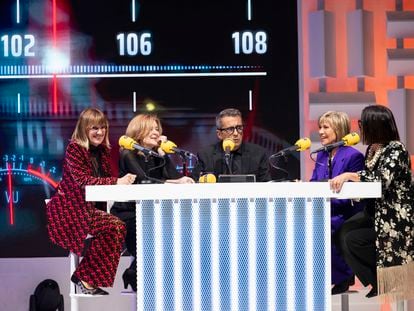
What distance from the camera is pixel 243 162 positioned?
22.2 feet

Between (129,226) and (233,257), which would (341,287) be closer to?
(233,257)

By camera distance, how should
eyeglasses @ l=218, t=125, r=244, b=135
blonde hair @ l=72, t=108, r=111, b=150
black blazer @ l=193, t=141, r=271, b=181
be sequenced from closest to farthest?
blonde hair @ l=72, t=108, r=111, b=150
eyeglasses @ l=218, t=125, r=244, b=135
black blazer @ l=193, t=141, r=271, b=181

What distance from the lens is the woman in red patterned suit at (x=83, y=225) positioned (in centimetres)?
577

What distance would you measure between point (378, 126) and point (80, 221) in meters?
1.99

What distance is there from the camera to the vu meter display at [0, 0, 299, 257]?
26.1 ft

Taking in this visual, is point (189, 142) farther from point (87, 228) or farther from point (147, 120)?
point (87, 228)

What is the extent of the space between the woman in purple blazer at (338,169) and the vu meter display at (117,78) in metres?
1.58

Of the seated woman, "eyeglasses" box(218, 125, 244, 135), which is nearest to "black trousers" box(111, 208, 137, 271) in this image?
the seated woman

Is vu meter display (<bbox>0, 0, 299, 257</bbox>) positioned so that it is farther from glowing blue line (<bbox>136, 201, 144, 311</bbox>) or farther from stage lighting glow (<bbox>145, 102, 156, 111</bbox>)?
glowing blue line (<bbox>136, 201, 144, 311</bbox>)

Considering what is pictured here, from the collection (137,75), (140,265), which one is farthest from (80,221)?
Result: (137,75)

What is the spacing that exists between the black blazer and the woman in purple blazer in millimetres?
475

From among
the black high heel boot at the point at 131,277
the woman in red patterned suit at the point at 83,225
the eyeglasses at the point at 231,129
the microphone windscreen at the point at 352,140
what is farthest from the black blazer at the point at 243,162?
the microphone windscreen at the point at 352,140

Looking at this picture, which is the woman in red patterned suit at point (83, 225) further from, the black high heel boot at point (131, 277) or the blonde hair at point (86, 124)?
the black high heel boot at point (131, 277)

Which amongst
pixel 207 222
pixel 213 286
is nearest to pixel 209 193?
pixel 207 222
